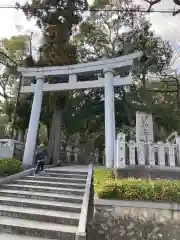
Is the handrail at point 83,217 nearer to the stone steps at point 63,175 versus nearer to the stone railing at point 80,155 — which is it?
the stone steps at point 63,175

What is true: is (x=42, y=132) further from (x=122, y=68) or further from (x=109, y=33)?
(x=122, y=68)

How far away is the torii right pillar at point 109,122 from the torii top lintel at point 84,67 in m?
0.38

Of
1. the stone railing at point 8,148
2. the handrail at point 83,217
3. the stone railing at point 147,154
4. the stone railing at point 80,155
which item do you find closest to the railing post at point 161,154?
the stone railing at point 147,154

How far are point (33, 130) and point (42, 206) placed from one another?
5.77 meters

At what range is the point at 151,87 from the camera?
64.3ft

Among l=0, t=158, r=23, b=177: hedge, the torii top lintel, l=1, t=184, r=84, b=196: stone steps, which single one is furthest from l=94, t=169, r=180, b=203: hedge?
the torii top lintel

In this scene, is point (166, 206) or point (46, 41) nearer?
point (166, 206)

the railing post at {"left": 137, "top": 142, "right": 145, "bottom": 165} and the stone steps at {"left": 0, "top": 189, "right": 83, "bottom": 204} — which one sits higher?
the railing post at {"left": 137, "top": 142, "right": 145, "bottom": 165}

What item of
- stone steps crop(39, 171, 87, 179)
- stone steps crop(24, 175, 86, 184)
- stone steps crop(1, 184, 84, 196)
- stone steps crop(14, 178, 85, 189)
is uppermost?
stone steps crop(39, 171, 87, 179)

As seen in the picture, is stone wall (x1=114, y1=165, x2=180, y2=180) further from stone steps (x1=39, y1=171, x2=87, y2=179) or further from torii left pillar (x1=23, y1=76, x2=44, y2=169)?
torii left pillar (x1=23, y1=76, x2=44, y2=169)

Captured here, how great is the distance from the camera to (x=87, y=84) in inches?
482

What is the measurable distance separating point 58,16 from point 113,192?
1226 centimetres

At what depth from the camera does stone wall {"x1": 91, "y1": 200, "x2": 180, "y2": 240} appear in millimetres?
5301

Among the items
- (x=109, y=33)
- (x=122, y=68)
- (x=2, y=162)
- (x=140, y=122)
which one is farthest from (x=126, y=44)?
(x=2, y=162)
